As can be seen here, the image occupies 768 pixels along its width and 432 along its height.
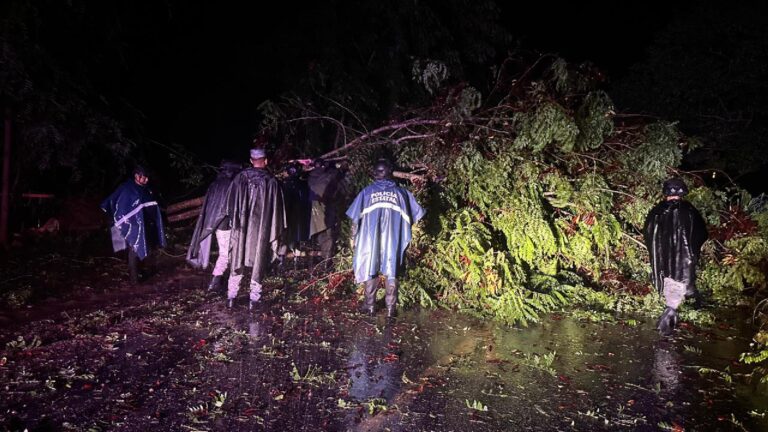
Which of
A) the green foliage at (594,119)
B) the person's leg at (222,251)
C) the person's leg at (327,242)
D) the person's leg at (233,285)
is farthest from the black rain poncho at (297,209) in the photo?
the green foliage at (594,119)

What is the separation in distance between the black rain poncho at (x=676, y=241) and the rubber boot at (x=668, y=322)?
35 centimetres

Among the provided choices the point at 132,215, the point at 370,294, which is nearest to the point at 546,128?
the point at 370,294

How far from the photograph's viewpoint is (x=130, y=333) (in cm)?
592

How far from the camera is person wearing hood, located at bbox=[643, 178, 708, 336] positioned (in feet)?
21.5

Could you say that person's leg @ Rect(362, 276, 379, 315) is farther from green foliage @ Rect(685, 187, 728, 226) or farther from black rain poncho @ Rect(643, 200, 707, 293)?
green foliage @ Rect(685, 187, 728, 226)

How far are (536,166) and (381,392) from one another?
4879mm

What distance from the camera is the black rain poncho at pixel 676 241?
6.54 meters

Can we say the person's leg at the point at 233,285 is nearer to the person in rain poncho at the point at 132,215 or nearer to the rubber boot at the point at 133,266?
the person in rain poncho at the point at 132,215

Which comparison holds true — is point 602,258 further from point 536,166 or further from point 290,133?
point 290,133

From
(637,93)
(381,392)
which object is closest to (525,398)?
(381,392)

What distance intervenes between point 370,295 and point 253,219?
5.79 feet

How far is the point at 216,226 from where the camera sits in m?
6.93

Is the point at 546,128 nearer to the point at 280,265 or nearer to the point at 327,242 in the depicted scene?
the point at 327,242

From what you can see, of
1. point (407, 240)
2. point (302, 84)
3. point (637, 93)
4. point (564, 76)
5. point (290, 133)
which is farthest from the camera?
point (637, 93)
